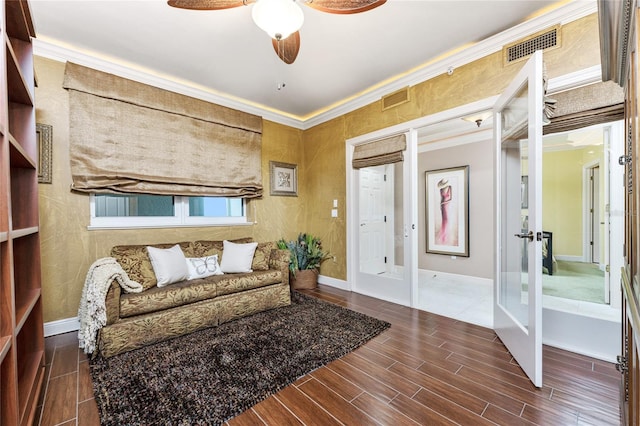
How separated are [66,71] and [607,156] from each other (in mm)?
4841

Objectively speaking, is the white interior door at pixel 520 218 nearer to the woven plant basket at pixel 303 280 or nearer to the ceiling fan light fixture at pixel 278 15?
the ceiling fan light fixture at pixel 278 15

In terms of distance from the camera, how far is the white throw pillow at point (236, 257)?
315 cm

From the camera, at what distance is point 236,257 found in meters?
3.21

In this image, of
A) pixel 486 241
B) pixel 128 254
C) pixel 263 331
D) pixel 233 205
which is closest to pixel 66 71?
pixel 128 254

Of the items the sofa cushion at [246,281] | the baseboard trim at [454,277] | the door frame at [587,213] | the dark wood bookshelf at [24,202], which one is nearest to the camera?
the dark wood bookshelf at [24,202]

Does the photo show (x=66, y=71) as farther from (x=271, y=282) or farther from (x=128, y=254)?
(x=271, y=282)

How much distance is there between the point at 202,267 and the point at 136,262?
0.62 metres

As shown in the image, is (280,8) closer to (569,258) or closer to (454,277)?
(569,258)

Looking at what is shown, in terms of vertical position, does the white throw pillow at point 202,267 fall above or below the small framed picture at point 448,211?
below

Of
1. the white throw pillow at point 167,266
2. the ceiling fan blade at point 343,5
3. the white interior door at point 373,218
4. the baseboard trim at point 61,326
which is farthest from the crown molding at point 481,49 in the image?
the baseboard trim at point 61,326

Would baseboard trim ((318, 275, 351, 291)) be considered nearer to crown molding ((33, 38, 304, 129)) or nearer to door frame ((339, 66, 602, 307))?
door frame ((339, 66, 602, 307))

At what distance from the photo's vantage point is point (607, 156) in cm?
210

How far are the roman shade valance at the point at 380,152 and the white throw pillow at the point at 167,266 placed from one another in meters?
2.53

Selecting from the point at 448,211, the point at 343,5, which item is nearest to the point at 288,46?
the point at 343,5
